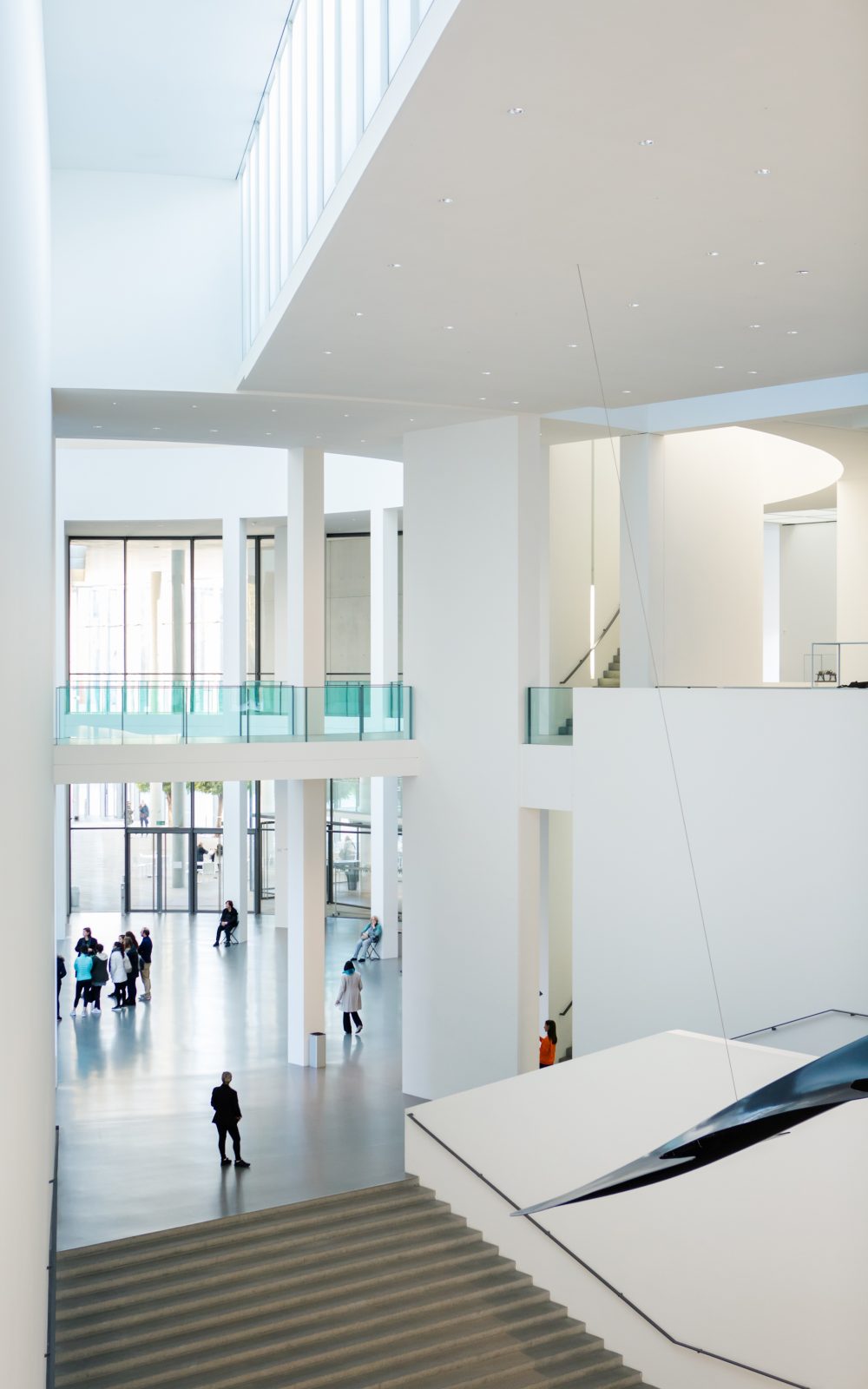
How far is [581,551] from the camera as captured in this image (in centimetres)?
2066

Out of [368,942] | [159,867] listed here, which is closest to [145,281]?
[368,942]

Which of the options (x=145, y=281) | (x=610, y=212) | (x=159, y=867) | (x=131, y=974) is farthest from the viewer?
(x=159, y=867)

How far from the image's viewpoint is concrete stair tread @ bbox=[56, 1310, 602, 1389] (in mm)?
9500

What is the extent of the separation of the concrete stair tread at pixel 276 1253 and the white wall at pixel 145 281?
9.35m

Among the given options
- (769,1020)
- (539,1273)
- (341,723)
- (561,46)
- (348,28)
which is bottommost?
(539,1273)

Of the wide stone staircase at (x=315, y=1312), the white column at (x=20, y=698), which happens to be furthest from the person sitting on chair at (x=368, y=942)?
the white column at (x=20, y=698)

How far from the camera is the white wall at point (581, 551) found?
797 inches

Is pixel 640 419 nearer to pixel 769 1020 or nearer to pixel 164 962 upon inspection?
pixel 769 1020

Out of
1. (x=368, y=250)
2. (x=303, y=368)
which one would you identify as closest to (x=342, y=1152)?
(x=303, y=368)

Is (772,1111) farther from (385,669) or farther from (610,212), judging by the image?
(385,669)

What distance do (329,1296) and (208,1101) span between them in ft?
16.6

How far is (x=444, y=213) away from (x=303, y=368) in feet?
16.3

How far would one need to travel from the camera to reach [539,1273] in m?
11.2

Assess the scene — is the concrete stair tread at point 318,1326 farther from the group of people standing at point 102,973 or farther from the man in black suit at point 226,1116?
the group of people standing at point 102,973
